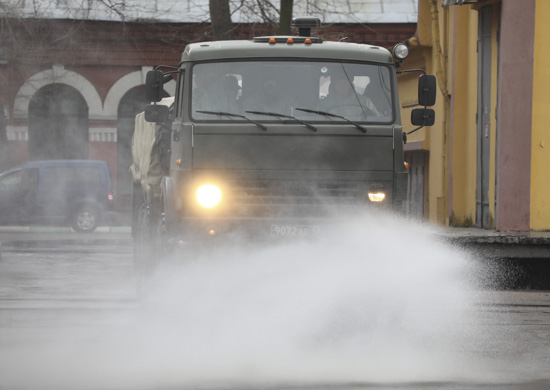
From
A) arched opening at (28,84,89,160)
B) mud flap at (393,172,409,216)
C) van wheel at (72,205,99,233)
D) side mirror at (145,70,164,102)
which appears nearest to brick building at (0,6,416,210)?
arched opening at (28,84,89,160)

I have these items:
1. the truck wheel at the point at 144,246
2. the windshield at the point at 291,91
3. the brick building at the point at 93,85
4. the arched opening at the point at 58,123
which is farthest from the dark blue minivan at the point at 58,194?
the windshield at the point at 291,91

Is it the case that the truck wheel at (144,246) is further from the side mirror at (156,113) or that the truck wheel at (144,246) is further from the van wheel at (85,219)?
the van wheel at (85,219)

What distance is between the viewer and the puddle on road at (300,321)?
729cm

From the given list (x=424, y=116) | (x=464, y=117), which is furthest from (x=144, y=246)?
(x=464, y=117)

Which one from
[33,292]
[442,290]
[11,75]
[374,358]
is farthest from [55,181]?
[374,358]

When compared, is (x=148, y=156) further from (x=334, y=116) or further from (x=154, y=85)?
(x=334, y=116)

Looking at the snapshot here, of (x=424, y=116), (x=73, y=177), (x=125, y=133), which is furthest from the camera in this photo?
(x=125, y=133)

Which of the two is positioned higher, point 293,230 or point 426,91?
point 426,91

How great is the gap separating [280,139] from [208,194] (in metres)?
0.75

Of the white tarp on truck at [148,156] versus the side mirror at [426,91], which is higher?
the side mirror at [426,91]

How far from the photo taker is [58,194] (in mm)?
25500

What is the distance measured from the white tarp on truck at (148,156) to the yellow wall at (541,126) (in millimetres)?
4216

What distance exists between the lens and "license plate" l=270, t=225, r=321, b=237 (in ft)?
29.8

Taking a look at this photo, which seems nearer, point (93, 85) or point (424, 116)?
point (424, 116)
